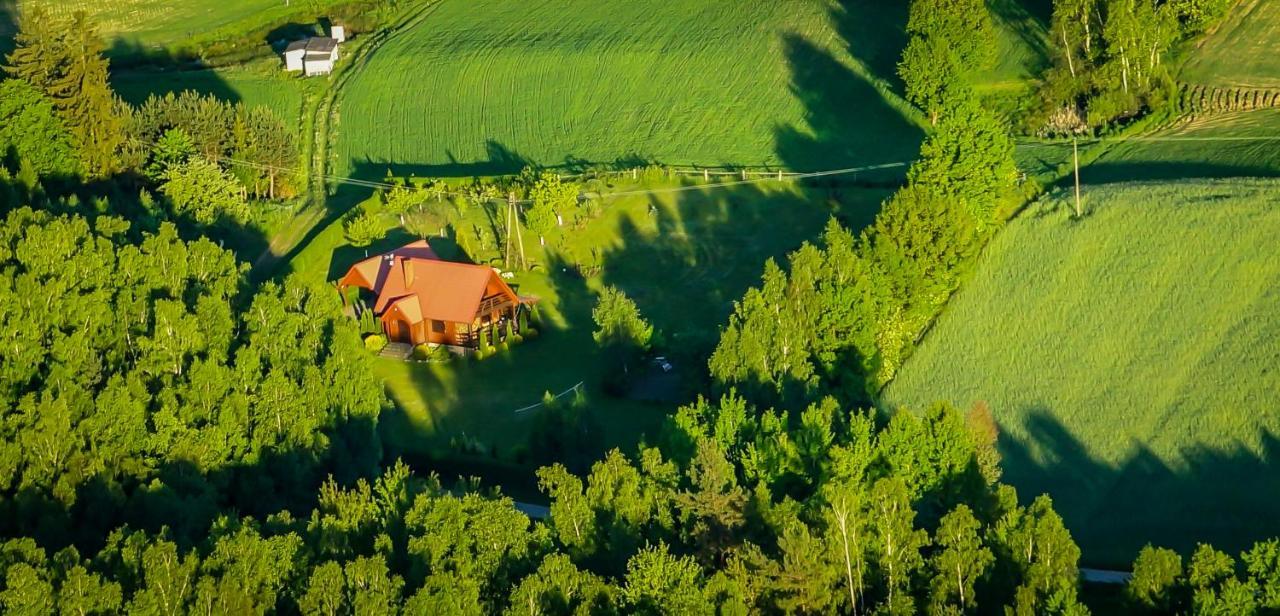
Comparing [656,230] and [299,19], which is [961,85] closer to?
[656,230]

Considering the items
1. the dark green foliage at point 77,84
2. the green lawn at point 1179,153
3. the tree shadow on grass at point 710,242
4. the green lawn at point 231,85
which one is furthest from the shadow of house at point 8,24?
the green lawn at point 1179,153

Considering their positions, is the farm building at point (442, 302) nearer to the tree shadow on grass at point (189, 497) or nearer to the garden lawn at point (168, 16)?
the tree shadow on grass at point (189, 497)

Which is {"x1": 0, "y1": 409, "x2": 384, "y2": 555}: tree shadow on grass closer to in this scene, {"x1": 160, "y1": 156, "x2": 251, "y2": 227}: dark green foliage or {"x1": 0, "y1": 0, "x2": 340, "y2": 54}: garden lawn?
{"x1": 160, "y1": 156, "x2": 251, "y2": 227}: dark green foliage

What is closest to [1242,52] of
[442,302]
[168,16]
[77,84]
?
[442,302]

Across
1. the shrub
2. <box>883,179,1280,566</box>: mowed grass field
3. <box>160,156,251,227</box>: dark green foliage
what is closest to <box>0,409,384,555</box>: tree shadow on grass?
the shrub

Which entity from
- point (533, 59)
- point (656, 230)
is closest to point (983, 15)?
point (656, 230)
